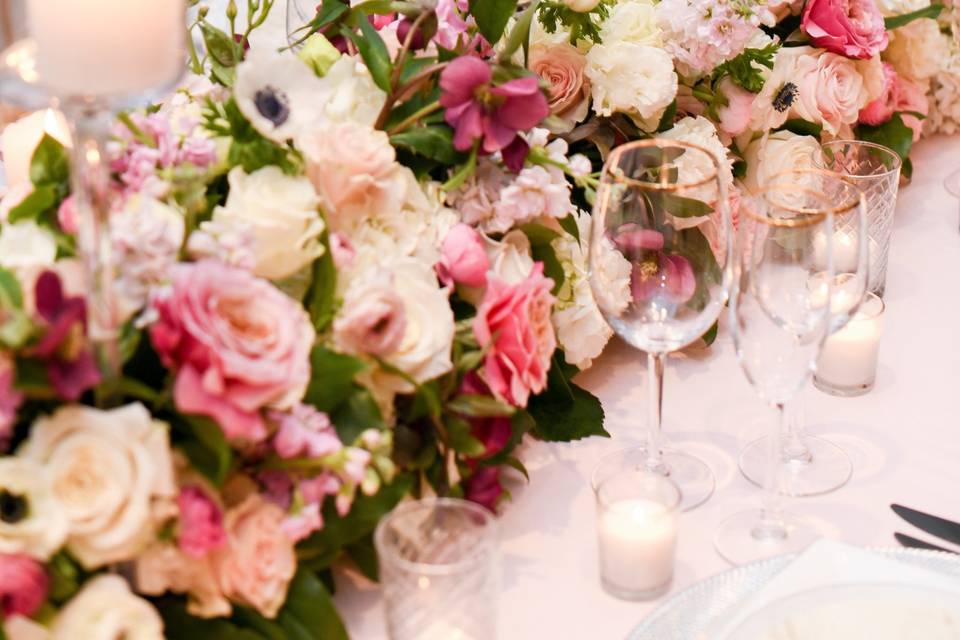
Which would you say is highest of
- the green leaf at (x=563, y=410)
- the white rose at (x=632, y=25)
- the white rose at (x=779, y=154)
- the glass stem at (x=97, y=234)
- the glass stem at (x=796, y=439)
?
the glass stem at (x=97, y=234)

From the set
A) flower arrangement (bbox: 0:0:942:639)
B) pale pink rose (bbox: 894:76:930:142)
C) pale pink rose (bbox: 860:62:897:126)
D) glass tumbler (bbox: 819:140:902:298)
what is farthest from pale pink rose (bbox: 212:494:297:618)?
pale pink rose (bbox: 894:76:930:142)

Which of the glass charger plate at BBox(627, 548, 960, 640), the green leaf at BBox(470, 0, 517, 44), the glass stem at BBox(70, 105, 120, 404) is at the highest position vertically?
the glass stem at BBox(70, 105, 120, 404)

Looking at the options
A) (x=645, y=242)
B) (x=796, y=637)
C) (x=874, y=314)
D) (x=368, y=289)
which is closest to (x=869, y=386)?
(x=874, y=314)

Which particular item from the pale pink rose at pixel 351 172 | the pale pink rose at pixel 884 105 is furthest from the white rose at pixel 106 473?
the pale pink rose at pixel 884 105

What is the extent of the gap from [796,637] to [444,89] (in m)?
0.51

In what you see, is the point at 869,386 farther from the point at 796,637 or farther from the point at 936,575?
the point at 796,637

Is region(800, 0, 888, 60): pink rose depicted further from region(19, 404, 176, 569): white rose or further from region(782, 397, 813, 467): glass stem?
region(19, 404, 176, 569): white rose

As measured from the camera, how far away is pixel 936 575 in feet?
3.01

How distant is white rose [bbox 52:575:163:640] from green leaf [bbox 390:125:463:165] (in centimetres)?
47

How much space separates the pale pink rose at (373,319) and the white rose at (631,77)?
1.61 feet

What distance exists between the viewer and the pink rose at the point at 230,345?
77cm

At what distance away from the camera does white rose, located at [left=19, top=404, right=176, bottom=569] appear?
0.77 m

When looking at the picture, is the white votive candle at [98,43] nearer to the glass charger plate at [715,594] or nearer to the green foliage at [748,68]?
the glass charger plate at [715,594]

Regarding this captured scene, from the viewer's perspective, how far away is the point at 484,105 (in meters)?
1.08
